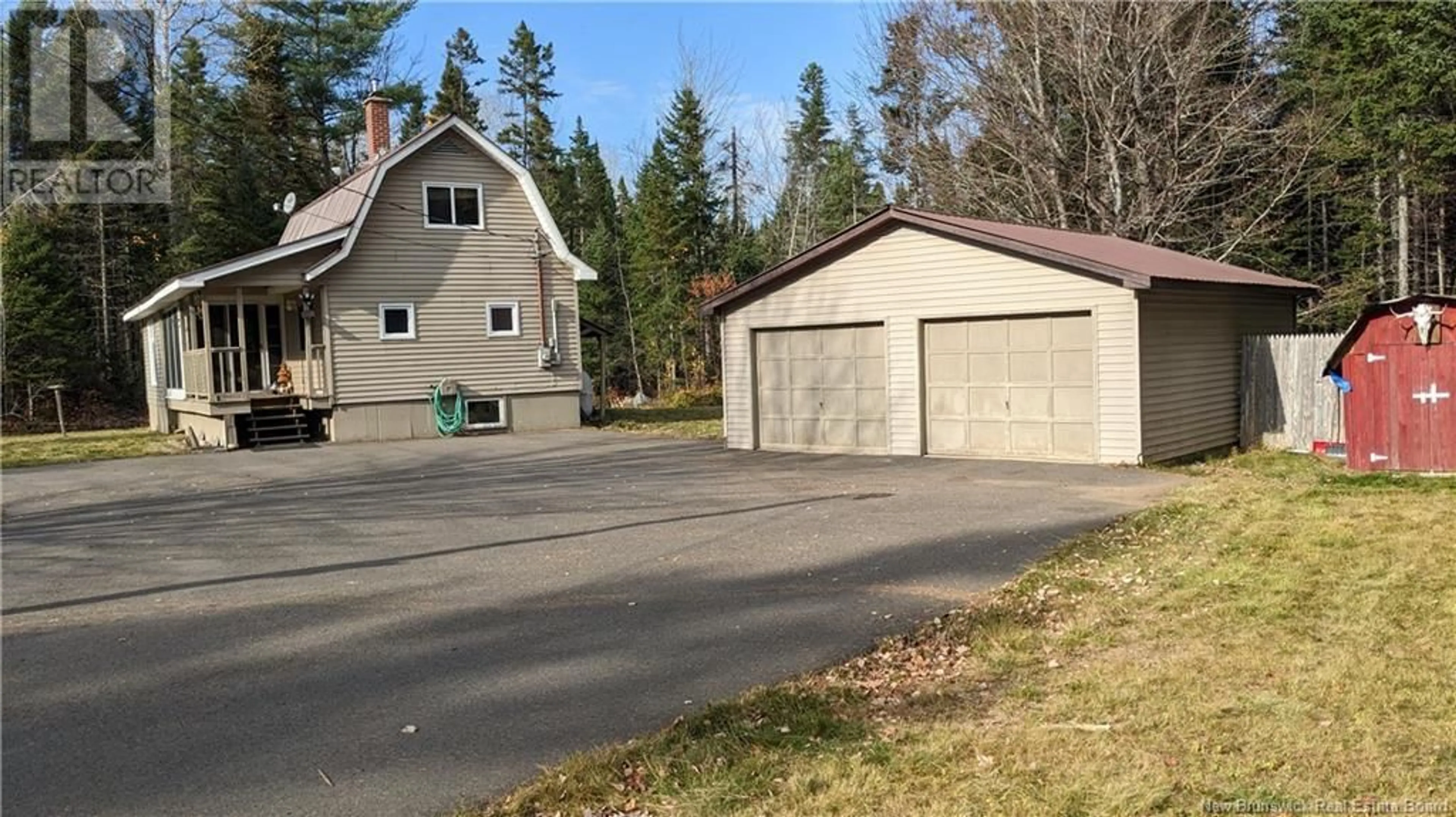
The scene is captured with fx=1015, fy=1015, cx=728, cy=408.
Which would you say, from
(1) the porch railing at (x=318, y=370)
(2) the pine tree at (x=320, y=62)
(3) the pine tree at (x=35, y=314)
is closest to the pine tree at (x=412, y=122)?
(2) the pine tree at (x=320, y=62)

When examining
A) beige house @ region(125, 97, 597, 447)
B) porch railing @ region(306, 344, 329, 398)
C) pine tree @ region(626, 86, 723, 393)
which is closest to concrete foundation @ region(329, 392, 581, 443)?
A: beige house @ region(125, 97, 597, 447)

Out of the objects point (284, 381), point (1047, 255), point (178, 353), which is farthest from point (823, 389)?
point (178, 353)

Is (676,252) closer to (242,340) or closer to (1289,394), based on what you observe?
(242,340)

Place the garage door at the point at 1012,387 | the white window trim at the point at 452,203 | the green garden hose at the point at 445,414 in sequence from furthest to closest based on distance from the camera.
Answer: the white window trim at the point at 452,203 → the green garden hose at the point at 445,414 → the garage door at the point at 1012,387

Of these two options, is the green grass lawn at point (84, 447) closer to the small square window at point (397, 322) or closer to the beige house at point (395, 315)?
the beige house at point (395, 315)

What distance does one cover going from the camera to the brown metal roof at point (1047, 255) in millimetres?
13805

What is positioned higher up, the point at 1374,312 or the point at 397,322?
the point at 397,322

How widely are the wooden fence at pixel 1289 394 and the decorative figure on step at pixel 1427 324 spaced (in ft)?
7.70

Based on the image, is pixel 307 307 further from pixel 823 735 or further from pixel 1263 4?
pixel 1263 4

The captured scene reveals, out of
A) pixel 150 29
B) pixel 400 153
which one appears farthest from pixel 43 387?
pixel 400 153

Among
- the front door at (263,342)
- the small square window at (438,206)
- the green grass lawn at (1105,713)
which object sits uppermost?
the small square window at (438,206)

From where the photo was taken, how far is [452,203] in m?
23.2

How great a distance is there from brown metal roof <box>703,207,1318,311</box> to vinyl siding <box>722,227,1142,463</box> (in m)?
0.20

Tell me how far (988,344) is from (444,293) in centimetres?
1308
